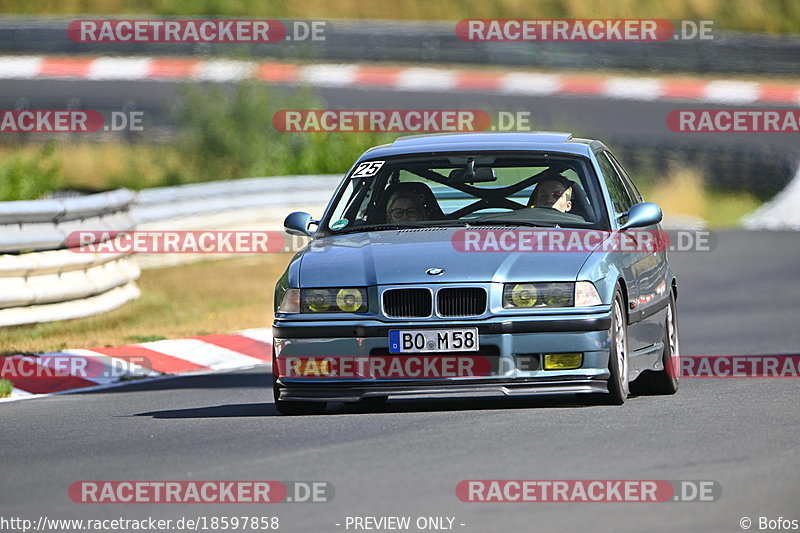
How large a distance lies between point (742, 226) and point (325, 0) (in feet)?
70.2

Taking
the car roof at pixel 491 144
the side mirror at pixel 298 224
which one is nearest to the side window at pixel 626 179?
the car roof at pixel 491 144

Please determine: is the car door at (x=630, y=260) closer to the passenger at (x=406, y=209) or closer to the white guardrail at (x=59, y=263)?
the passenger at (x=406, y=209)

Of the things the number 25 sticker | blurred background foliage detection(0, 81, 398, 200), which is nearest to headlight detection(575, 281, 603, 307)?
the number 25 sticker

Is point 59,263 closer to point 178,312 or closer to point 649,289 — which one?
point 178,312

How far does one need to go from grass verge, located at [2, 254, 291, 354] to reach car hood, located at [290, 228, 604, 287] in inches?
183

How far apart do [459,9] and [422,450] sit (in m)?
37.3

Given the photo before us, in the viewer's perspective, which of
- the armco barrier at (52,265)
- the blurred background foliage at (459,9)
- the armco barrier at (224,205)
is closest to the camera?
the armco barrier at (52,265)

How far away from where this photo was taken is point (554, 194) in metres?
9.86

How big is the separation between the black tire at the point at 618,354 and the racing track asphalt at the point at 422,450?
0.32 ft

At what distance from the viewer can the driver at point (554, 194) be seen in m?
9.81

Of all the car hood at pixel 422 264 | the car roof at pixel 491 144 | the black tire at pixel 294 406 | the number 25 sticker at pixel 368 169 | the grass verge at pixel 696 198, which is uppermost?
the grass verge at pixel 696 198

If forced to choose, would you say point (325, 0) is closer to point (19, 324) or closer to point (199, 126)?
point (199, 126)

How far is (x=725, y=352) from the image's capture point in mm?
12750

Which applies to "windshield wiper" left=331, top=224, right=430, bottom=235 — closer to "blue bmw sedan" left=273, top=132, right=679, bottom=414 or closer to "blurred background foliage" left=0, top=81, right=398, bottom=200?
"blue bmw sedan" left=273, top=132, right=679, bottom=414
